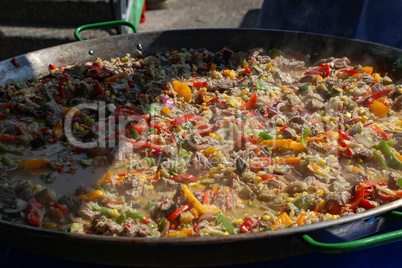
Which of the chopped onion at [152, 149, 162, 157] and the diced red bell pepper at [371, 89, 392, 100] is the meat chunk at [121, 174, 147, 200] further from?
the diced red bell pepper at [371, 89, 392, 100]

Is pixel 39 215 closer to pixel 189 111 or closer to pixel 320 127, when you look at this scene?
pixel 189 111

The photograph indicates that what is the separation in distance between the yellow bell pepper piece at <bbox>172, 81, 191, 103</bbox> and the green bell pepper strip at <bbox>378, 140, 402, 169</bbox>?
4.92 ft

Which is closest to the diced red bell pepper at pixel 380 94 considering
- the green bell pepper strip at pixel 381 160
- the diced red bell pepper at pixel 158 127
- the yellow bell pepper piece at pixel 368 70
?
the yellow bell pepper piece at pixel 368 70

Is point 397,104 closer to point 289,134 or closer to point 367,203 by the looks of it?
point 289,134

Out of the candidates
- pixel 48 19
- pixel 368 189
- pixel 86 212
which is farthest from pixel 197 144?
pixel 48 19

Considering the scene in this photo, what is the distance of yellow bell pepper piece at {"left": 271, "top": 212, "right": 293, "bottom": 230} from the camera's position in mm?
2129

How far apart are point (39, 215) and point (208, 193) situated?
0.92 m

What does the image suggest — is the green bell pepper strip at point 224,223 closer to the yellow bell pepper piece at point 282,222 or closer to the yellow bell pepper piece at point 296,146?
the yellow bell pepper piece at point 282,222

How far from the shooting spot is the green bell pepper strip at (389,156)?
270cm

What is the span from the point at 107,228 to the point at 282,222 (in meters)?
0.89

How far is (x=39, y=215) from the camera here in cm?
223

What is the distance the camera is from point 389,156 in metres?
2.74

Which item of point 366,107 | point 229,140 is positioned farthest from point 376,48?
point 229,140

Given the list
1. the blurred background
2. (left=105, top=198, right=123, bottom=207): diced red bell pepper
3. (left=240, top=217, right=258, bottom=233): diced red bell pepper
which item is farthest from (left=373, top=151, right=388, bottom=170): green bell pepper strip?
the blurred background
